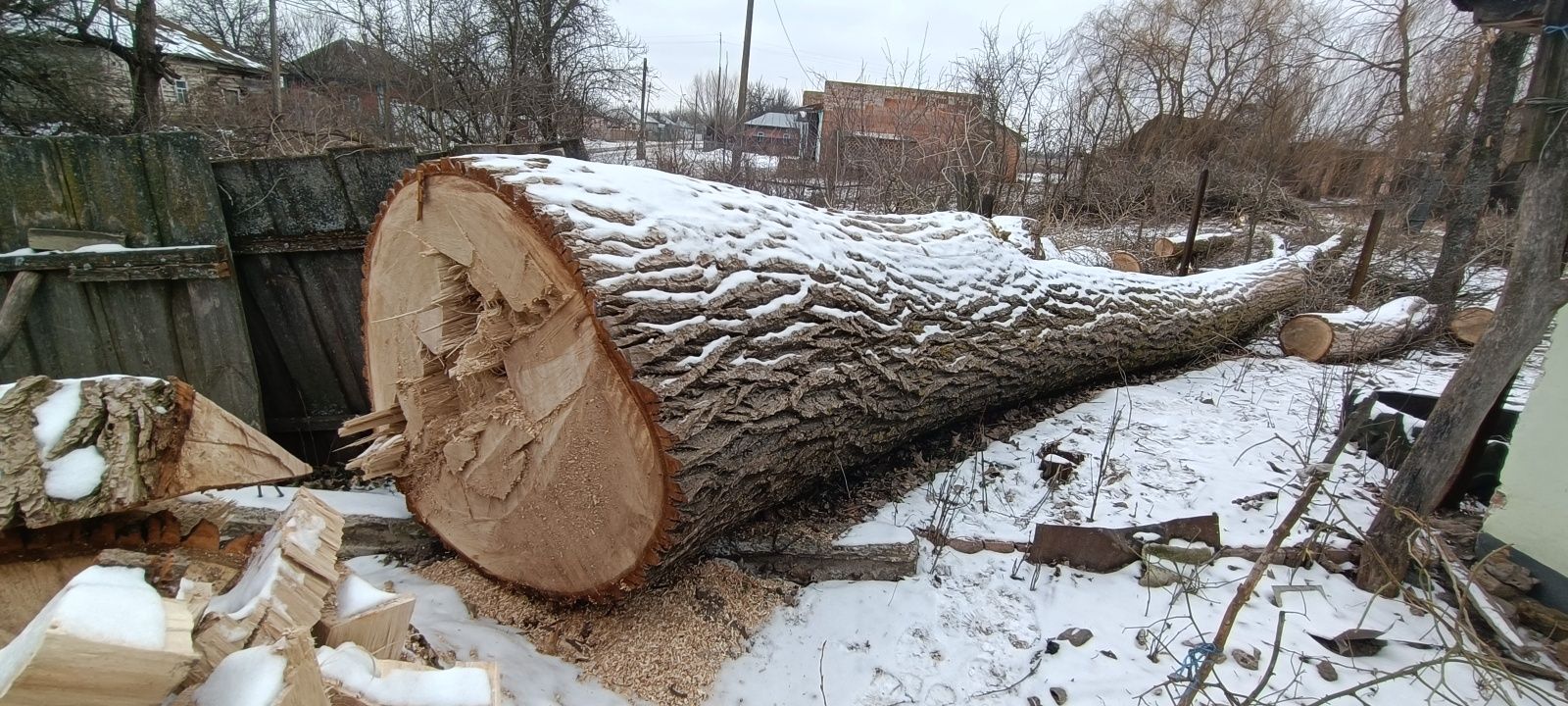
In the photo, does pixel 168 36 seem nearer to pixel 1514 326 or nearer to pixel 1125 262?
pixel 1125 262

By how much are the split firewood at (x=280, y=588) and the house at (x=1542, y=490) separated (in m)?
3.51

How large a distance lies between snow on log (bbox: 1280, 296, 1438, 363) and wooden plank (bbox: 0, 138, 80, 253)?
7.50m

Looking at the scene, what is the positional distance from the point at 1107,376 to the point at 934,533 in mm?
2594

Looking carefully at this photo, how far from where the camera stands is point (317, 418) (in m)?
2.97

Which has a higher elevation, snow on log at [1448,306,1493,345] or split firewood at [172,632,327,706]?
snow on log at [1448,306,1493,345]

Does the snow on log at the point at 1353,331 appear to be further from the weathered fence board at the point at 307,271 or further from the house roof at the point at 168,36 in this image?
the house roof at the point at 168,36

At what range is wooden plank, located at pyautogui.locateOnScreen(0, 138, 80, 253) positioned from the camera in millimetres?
2385

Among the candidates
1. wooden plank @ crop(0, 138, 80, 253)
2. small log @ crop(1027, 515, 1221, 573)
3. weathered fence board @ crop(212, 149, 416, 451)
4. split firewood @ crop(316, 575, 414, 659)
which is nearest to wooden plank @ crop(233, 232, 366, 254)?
weathered fence board @ crop(212, 149, 416, 451)

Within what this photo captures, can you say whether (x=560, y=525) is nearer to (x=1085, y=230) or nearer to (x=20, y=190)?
(x=20, y=190)

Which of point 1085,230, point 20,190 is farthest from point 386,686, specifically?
point 1085,230

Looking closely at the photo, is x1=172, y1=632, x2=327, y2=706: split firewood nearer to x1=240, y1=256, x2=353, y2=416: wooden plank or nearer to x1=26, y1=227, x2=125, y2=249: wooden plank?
x1=240, y1=256, x2=353, y2=416: wooden plank

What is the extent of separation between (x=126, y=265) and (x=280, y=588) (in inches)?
88.4

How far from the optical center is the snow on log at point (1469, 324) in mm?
5305

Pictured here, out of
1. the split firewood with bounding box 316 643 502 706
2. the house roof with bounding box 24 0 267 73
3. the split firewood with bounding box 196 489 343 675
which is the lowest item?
the split firewood with bounding box 316 643 502 706
